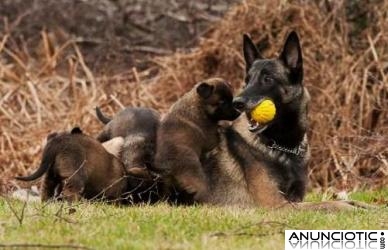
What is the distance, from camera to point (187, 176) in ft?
28.7

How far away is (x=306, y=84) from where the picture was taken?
13453mm

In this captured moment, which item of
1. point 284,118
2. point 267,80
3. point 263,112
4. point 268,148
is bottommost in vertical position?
point 268,148

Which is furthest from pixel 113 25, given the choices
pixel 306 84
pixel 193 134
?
pixel 193 134

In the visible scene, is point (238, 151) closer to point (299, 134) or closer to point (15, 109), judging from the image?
point (299, 134)

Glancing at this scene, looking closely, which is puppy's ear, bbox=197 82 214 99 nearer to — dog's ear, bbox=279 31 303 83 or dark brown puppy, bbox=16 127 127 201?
dog's ear, bbox=279 31 303 83

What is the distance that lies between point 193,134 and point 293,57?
111cm

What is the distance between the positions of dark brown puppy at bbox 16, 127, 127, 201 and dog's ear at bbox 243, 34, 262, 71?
1.49m

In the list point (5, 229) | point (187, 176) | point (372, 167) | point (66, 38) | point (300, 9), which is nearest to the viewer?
point (5, 229)

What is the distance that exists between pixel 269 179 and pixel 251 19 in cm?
601

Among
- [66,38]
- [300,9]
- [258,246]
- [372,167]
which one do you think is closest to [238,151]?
[258,246]

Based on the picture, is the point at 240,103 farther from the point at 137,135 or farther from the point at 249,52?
the point at 137,135

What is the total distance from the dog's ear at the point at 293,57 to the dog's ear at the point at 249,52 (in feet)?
1.34

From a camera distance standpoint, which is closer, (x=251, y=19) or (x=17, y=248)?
(x=17, y=248)

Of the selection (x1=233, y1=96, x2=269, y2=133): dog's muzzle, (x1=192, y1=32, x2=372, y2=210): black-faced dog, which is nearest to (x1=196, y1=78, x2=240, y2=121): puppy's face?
(x1=192, y1=32, x2=372, y2=210): black-faced dog
